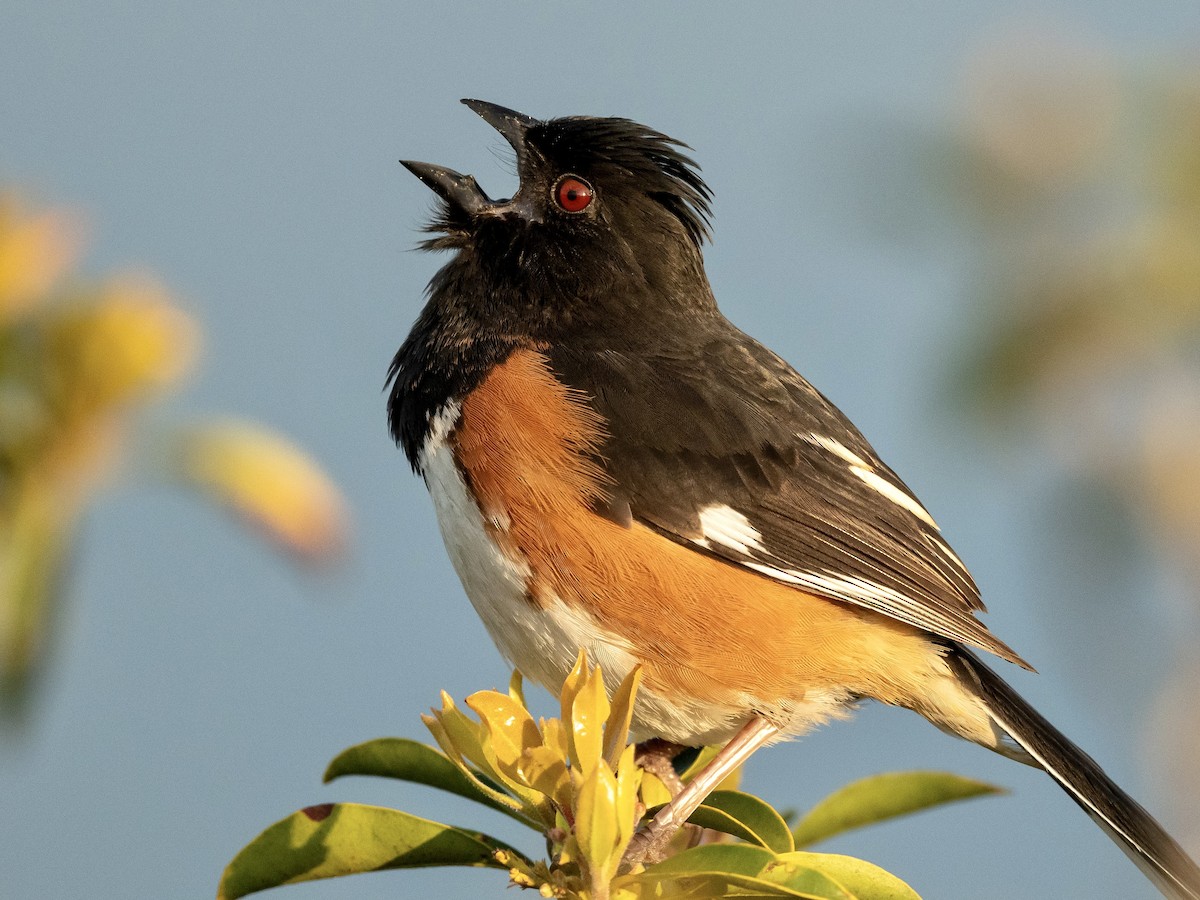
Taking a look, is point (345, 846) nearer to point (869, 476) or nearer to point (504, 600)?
point (504, 600)

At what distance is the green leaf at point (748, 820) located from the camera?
161 cm

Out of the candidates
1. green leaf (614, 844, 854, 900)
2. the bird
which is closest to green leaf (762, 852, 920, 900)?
green leaf (614, 844, 854, 900)

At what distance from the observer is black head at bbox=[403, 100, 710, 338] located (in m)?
2.45

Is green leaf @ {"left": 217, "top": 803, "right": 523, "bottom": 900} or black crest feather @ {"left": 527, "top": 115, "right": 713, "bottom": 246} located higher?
black crest feather @ {"left": 527, "top": 115, "right": 713, "bottom": 246}

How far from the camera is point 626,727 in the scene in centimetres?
154

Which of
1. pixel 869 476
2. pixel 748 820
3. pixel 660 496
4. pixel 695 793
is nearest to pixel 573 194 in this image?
pixel 660 496

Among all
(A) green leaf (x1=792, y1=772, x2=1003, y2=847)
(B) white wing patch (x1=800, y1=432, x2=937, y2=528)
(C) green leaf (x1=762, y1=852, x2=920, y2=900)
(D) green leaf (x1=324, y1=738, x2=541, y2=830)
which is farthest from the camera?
(B) white wing patch (x1=800, y1=432, x2=937, y2=528)

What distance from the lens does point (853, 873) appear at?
1580mm

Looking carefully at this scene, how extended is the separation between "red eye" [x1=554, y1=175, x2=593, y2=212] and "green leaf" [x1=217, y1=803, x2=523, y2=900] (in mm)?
1333

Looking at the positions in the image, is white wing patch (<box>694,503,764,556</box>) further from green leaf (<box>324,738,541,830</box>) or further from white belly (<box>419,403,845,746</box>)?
green leaf (<box>324,738,541,830</box>)

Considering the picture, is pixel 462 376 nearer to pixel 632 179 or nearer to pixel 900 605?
pixel 632 179

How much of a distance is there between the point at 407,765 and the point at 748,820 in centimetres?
51

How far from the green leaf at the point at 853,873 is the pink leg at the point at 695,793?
0.29 metres

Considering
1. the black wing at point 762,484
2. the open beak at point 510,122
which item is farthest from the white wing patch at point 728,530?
the open beak at point 510,122
